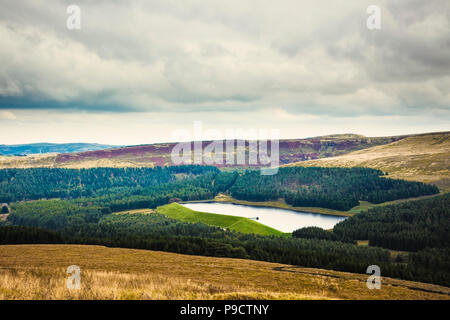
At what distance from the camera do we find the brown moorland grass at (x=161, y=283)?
756 inches

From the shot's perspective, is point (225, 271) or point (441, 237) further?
point (441, 237)

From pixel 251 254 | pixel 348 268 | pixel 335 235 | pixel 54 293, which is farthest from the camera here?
pixel 335 235

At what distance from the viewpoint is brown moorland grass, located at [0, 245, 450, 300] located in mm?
19203

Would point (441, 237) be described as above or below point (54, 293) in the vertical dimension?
below

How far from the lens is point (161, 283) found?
2408 cm

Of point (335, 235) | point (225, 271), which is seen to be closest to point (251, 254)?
point (225, 271)

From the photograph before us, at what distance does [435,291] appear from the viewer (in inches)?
1508

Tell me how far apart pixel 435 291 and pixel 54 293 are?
4150 cm

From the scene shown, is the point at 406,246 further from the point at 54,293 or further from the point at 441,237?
the point at 54,293
